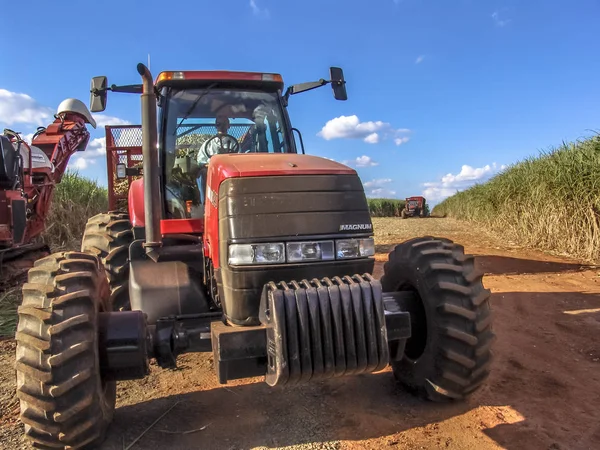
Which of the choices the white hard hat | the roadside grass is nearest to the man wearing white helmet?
the white hard hat

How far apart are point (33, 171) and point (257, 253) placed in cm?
661

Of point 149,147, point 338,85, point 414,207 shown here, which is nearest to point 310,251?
point 149,147

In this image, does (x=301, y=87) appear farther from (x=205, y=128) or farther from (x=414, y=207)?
(x=414, y=207)

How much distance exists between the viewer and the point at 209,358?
15.3ft

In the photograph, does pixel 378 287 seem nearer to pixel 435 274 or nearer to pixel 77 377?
pixel 435 274

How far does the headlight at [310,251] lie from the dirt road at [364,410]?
3.76ft

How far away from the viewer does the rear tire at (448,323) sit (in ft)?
10.4

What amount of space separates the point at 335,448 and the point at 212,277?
139cm

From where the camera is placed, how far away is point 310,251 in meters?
2.93

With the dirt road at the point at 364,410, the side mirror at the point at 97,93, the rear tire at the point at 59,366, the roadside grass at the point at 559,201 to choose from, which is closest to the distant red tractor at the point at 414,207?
the roadside grass at the point at 559,201

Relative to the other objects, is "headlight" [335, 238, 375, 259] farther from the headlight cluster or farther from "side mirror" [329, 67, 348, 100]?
"side mirror" [329, 67, 348, 100]

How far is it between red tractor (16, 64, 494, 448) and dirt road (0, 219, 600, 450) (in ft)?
0.83

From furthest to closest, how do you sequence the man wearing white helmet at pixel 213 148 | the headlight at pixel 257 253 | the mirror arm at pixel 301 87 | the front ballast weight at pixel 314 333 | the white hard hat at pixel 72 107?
the white hard hat at pixel 72 107 → the mirror arm at pixel 301 87 → the man wearing white helmet at pixel 213 148 → the headlight at pixel 257 253 → the front ballast weight at pixel 314 333

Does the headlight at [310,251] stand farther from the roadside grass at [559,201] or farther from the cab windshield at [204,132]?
the roadside grass at [559,201]
